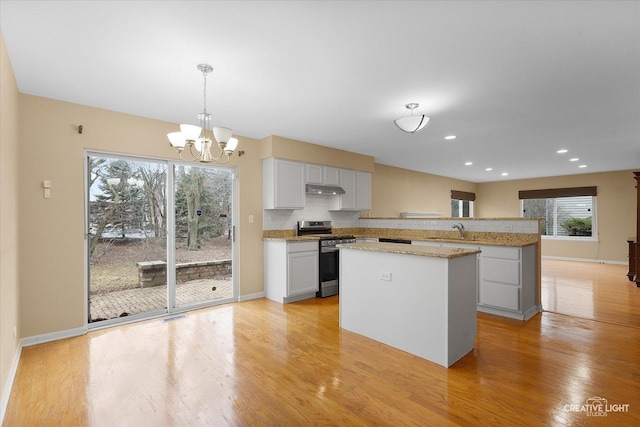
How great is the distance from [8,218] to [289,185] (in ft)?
10.6

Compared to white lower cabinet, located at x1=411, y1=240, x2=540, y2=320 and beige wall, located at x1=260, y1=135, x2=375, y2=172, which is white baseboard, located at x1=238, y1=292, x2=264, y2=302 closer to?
beige wall, located at x1=260, y1=135, x2=375, y2=172

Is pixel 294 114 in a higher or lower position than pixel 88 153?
higher

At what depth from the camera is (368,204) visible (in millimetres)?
6297

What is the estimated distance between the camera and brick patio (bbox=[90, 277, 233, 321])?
12.1ft

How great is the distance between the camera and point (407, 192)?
8.31 metres

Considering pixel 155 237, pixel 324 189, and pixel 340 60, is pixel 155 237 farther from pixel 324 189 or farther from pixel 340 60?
pixel 340 60

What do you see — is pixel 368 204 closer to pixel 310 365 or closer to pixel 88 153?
pixel 310 365

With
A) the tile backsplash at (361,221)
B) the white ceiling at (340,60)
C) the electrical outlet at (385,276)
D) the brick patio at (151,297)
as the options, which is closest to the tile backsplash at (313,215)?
the tile backsplash at (361,221)

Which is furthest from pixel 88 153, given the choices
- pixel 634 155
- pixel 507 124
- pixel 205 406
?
pixel 634 155

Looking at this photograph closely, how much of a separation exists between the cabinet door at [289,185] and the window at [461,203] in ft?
21.8

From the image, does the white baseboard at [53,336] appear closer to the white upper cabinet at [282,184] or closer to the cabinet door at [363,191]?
the white upper cabinet at [282,184]

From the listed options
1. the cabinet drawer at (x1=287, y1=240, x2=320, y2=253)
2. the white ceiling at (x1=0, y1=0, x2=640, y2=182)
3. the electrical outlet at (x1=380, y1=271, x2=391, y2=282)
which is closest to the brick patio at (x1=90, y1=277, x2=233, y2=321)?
the cabinet drawer at (x1=287, y1=240, x2=320, y2=253)

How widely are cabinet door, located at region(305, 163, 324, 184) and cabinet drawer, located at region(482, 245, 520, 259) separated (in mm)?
2743

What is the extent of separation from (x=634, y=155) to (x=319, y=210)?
640 cm
